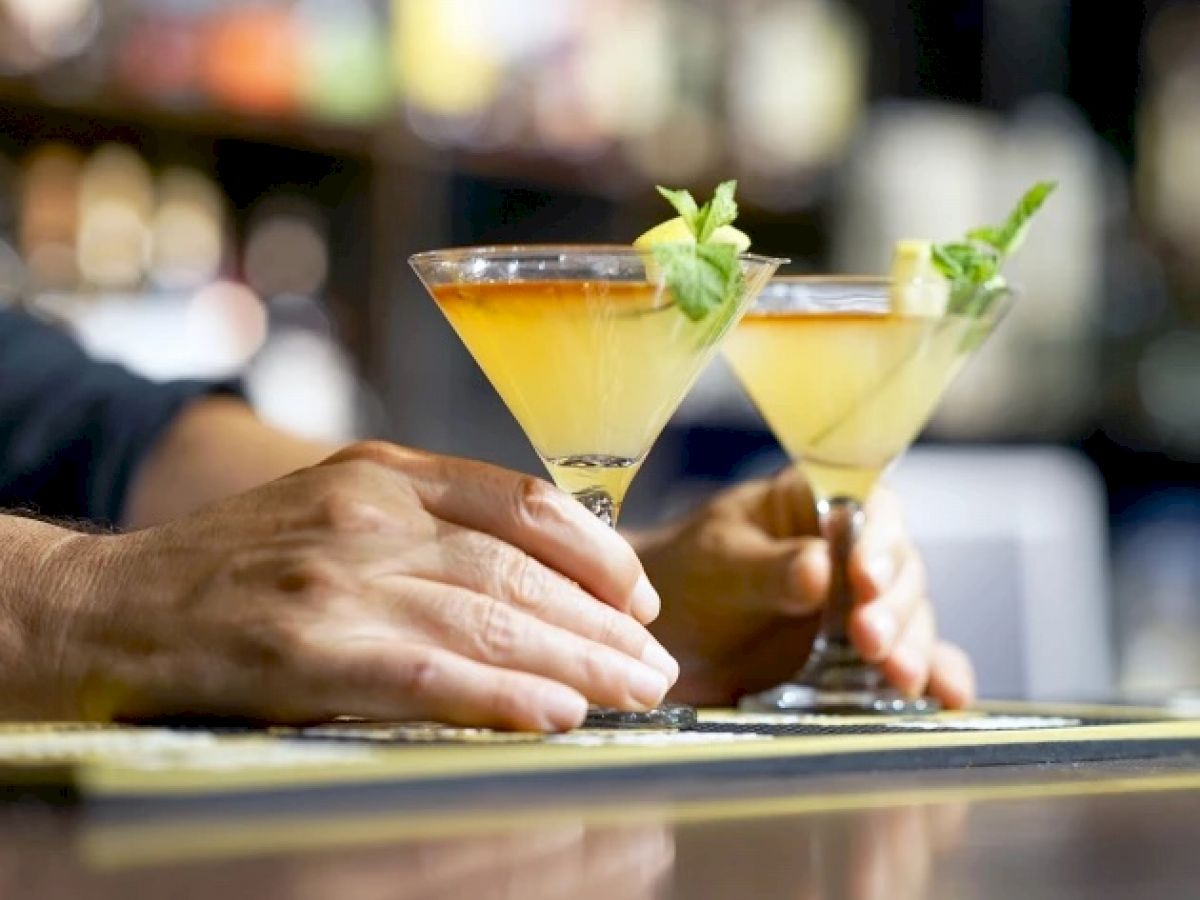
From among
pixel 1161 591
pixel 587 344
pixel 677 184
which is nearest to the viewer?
Result: pixel 587 344

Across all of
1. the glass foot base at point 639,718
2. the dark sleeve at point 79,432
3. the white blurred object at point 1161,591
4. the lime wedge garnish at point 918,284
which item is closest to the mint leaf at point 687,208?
the glass foot base at point 639,718

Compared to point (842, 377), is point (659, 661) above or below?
below

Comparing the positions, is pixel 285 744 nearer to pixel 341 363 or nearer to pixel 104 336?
pixel 104 336

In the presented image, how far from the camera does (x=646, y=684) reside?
3.53 ft

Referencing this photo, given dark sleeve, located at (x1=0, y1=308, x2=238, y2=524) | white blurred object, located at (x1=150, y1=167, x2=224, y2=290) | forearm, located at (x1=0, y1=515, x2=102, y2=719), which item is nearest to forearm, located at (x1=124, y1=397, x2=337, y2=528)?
dark sleeve, located at (x1=0, y1=308, x2=238, y2=524)

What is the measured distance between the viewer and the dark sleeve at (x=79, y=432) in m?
2.14

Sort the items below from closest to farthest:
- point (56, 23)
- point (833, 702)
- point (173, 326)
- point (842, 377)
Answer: point (833, 702) → point (842, 377) → point (56, 23) → point (173, 326)

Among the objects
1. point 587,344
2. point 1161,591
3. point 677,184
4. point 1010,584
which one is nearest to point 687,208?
point 587,344

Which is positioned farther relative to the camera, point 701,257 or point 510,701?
point 701,257

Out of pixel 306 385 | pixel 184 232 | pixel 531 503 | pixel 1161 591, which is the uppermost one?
pixel 184 232

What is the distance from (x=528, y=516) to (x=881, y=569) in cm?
52

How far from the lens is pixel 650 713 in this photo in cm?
116

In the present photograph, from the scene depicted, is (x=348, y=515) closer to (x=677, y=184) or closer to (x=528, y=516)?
(x=528, y=516)

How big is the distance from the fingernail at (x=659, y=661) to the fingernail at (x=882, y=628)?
1.31ft
